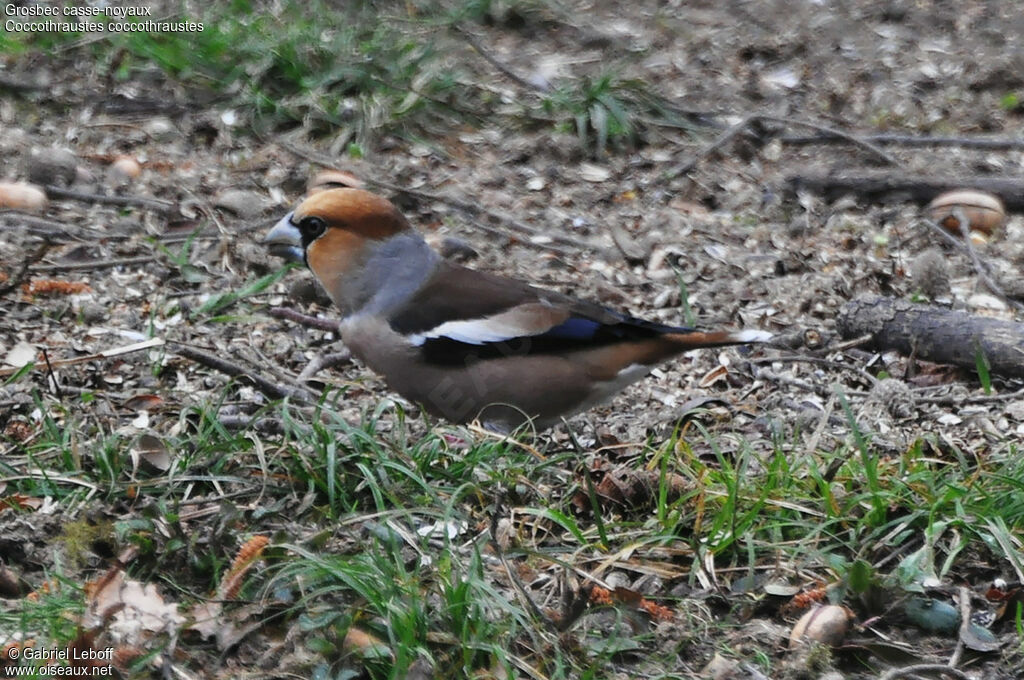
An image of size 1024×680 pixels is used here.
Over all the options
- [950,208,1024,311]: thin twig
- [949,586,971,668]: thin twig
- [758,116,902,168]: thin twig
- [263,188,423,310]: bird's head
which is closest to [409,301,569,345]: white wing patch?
[263,188,423,310]: bird's head

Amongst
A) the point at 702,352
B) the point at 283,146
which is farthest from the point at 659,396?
the point at 283,146

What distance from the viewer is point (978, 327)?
4.70 metres

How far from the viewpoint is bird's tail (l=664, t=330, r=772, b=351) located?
4.39 metres

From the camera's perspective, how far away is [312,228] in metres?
4.66

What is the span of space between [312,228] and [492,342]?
2.59 ft

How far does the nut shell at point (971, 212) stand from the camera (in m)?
5.93

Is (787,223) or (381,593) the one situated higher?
(381,593)

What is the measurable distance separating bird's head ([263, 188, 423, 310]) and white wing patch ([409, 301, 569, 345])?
374 millimetres

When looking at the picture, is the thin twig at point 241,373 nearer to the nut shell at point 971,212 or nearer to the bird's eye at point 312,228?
the bird's eye at point 312,228

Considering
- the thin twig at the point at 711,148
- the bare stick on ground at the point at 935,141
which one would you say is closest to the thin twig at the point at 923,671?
the thin twig at the point at 711,148

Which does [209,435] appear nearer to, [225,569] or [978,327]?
[225,569]

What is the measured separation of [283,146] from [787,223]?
7.89ft

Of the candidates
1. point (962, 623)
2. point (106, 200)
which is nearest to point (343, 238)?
point (106, 200)

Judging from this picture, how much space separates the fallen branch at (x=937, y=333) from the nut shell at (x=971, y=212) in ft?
3.80
